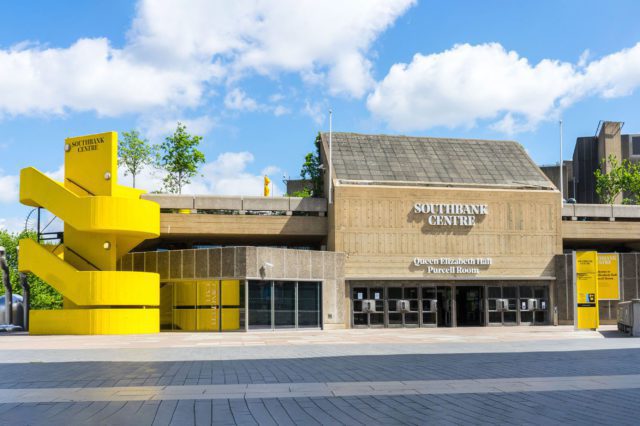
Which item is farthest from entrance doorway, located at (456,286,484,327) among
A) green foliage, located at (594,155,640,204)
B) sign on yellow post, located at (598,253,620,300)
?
green foliage, located at (594,155,640,204)

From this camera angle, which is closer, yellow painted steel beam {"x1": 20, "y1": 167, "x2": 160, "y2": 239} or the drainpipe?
yellow painted steel beam {"x1": 20, "y1": 167, "x2": 160, "y2": 239}

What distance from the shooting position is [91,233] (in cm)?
3634

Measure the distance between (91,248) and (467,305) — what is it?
21.4m

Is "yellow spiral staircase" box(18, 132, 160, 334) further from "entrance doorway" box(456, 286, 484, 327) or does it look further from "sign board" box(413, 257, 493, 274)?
"entrance doorway" box(456, 286, 484, 327)

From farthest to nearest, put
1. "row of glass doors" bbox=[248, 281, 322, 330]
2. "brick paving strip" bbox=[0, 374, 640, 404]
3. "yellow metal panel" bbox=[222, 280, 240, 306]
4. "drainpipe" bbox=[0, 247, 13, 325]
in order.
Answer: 1. "drainpipe" bbox=[0, 247, 13, 325]
2. "yellow metal panel" bbox=[222, 280, 240, 306]
3. "row of glass doors" bbox=[248, 281, 322, 330]
4. "brick paving strip" bbox=[0, 374, 640, 404]

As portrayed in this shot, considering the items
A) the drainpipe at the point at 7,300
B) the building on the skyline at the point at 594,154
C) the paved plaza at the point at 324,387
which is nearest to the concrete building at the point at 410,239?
the drainpipe at the point at 7,300

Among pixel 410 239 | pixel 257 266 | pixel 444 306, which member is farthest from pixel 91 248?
pixel 444 306

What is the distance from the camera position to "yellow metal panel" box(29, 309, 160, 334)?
111 ft

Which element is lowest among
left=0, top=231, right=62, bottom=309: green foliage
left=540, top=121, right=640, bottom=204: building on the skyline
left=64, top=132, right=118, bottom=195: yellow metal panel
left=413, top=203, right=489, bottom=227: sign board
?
left=0, top=231, right=62, bottom=309: green foliage

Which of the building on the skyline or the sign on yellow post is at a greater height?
the building on the skyline

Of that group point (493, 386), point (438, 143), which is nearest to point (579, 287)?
point (438, 143)

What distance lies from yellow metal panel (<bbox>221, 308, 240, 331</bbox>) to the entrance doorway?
14.0m

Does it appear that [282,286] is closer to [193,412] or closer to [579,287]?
[579,287]

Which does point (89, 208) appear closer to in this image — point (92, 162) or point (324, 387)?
point (92, 162)
